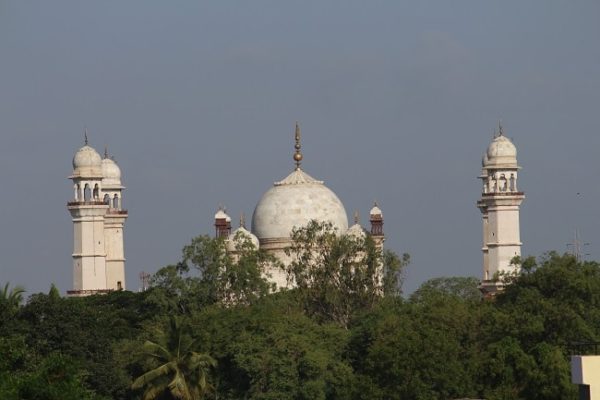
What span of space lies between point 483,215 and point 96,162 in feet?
63.3

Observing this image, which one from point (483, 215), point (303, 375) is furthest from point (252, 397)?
point (483, 215)

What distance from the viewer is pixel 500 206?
11062cm

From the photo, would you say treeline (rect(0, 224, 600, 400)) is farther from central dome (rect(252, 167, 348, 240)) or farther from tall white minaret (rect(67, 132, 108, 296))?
tall white minaret (rect(67, 132, 108, 296))

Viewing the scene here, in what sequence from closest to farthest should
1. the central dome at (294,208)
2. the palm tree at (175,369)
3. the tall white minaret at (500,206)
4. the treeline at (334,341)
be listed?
the treeline at (334,341)
the palm tree at (175,369)
the central dome at (294,208)
the tall white minaret at (500,206)

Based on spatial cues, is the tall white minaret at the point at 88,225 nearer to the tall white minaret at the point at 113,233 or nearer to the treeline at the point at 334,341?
the tall white minaret at the point at 113,233

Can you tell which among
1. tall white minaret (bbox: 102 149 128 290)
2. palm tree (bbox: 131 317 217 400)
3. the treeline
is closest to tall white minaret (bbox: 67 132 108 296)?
tall white minaret (bbox: 102 149 128 290)

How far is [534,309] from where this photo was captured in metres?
64.8

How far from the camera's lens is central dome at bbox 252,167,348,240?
9631 centimetres

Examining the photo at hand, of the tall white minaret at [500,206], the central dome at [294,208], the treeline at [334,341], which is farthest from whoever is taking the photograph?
the tall white minaret at [500,206]

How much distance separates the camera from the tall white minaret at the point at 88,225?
364 ft

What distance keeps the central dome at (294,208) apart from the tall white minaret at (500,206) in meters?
12.7

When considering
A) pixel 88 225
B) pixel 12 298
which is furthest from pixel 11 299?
pixel 88 225

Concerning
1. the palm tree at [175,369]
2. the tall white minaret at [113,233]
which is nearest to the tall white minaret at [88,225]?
the tall white minaret at [113,233]

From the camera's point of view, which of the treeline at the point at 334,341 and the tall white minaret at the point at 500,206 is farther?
the tall white minaret at the point at 500,206
